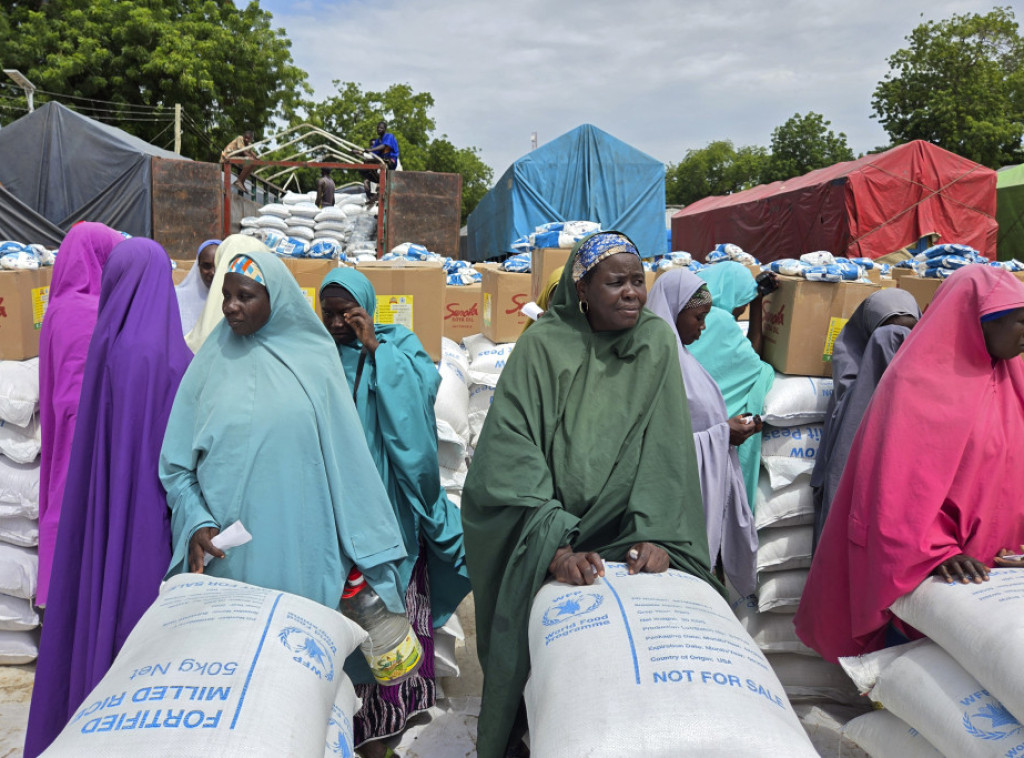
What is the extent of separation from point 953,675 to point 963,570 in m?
0.28

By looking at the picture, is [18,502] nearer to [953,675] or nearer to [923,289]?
[953,675]

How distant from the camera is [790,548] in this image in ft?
10.4

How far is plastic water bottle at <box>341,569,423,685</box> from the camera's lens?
2.16 m

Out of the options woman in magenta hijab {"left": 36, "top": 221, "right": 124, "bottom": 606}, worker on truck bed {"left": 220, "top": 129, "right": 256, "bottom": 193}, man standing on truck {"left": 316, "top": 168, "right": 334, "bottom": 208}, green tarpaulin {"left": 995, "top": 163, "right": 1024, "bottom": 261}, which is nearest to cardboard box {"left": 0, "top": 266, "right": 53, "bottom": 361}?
woman in magenta hijab {"left": 36, "top": 221, "right": 124, "bottom": 606}

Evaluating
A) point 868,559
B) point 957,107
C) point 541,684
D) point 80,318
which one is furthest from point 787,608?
point 957,107

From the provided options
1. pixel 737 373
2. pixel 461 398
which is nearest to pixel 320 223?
pixel 461 398

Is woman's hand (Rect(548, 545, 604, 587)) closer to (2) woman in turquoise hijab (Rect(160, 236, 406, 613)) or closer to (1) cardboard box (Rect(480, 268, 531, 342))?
(2) woman in turquoise hijab (Rect(160, 236, 406, 613))

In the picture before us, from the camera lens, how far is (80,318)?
9.09ft

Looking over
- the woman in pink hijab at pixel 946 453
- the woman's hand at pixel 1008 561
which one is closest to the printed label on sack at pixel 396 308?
the woman in pink hijab at pixel 946 453

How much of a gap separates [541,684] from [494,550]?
0.45 meters

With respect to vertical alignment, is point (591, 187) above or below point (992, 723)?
above

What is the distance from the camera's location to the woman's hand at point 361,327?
2.59 m

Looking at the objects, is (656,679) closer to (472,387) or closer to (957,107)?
(472,387)

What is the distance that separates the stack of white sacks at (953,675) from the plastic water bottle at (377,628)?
4.55 feet
